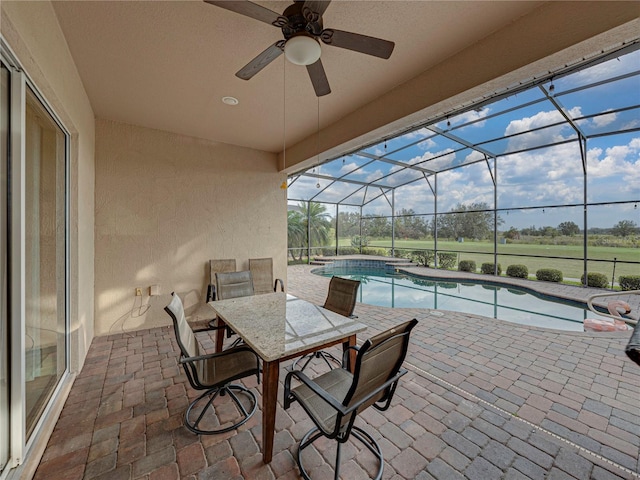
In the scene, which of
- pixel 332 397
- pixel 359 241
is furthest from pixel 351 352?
pixel 359 241

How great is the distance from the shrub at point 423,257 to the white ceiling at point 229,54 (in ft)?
29.1

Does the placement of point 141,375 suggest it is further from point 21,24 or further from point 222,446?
point 21,24

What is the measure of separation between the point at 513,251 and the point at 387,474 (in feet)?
31.3

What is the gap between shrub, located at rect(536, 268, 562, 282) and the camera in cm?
756

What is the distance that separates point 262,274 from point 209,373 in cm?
292

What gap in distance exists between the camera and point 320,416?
1432 mm

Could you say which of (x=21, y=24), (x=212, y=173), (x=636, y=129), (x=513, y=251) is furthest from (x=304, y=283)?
(x=636, y=129)

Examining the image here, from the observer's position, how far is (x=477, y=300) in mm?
6246

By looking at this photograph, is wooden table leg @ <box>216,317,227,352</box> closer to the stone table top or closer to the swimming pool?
the stone table top

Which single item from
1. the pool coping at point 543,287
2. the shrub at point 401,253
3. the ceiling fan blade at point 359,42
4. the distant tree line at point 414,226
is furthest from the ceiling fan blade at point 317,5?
the shrub at point 401,253

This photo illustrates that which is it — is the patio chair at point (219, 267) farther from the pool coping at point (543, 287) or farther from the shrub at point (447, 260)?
the shrub at point (447, 260)

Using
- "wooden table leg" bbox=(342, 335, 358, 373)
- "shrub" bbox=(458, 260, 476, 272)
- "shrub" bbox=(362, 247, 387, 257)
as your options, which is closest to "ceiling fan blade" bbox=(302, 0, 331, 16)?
"wooden table leg" bbox=(342, 335, 358, 373)

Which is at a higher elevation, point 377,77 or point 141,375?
point 377,77

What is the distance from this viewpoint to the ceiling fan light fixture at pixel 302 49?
152 cm
